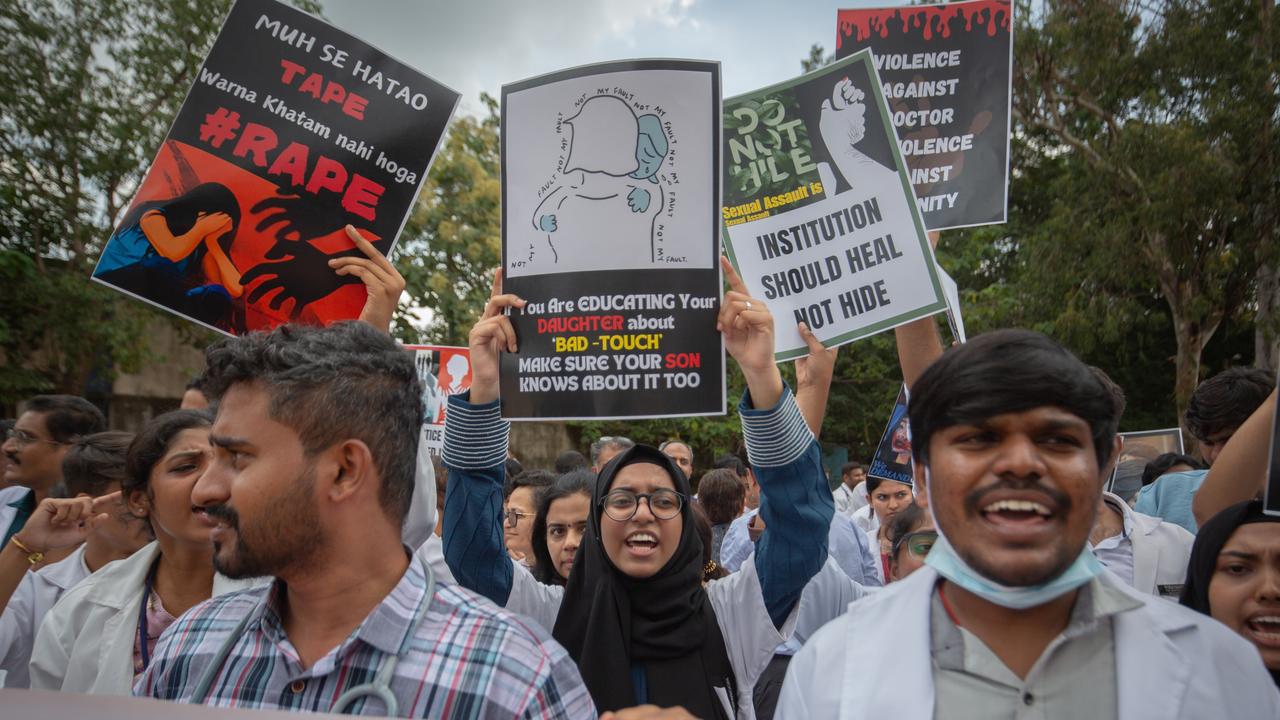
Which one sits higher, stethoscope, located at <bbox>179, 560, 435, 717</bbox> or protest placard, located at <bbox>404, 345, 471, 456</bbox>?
protest placard, located at <bbox>404, 345, 471, 456</bbox>

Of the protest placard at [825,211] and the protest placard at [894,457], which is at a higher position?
the protest placard at [825,211]

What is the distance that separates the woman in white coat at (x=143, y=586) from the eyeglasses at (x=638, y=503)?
1066mm

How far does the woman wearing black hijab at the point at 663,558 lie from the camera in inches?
106

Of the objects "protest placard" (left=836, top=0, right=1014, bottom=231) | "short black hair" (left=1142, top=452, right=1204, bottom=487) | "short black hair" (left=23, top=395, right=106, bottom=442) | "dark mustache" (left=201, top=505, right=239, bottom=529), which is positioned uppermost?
"protest placard" (left=836, top=0, right=1014, bottom=231)

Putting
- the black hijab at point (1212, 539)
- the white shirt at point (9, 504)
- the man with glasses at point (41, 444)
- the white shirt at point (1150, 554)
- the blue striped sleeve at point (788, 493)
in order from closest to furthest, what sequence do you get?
the black hijab at point (1212, 539) < the blue striped sleeve at point (788, 493) < the white shirt at point (1150, 554) < the white shirt at point (9, 504) < the man with glasses at point (41, 444)

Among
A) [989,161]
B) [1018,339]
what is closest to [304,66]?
[1018,339]

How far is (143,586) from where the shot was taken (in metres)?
2.67

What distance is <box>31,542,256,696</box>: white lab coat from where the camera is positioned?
8.12 ft

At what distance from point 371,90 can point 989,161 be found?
254 centimetres

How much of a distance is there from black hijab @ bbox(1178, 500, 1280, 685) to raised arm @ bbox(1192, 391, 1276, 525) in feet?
0.24

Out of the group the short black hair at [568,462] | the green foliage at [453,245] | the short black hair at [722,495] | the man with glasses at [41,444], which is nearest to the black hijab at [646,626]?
the man with glasses at [41,444]

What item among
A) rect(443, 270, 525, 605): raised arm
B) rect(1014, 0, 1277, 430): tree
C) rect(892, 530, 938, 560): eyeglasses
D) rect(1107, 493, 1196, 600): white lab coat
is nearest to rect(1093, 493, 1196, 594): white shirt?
rect(1107, 493, 1196, 600): white lab coat

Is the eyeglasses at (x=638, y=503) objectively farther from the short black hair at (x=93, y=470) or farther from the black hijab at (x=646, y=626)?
the short black hair at (x=93, y=470)

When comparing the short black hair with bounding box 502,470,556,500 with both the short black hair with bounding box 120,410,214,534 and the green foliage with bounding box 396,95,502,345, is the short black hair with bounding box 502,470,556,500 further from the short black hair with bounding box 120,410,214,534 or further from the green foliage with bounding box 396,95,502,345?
the green foliage with bounding box 396,95,502,345
